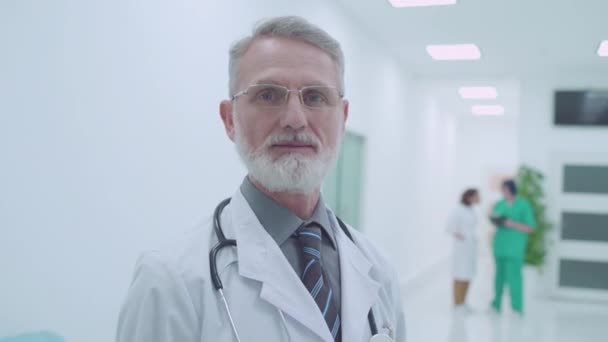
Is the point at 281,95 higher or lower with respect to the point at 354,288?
higher

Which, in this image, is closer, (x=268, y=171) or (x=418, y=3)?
(x=268, y=171)

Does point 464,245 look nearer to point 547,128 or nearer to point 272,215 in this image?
point 547,128

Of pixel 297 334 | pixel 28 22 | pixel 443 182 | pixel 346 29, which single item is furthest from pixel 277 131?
pixel 443 182

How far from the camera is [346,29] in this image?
5.60m

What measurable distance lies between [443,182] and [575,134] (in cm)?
430

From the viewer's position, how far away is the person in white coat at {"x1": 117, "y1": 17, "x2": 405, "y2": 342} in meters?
1.10

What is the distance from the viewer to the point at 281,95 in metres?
1.28

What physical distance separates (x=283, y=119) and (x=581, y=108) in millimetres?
7503

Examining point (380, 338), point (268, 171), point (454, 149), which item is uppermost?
point (454, 149)

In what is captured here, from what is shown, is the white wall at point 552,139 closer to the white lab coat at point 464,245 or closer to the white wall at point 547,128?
the white wall at point 547,128

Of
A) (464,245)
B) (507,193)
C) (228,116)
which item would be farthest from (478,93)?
(228,116)

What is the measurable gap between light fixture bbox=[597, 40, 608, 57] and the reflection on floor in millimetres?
3068

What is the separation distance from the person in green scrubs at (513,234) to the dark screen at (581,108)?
1856 millimetres

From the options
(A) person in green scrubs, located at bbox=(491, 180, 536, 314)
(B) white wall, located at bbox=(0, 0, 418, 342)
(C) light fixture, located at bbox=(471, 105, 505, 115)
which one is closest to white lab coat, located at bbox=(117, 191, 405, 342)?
(B) white wall, located at bbox=(0, 0, 418, 342)
